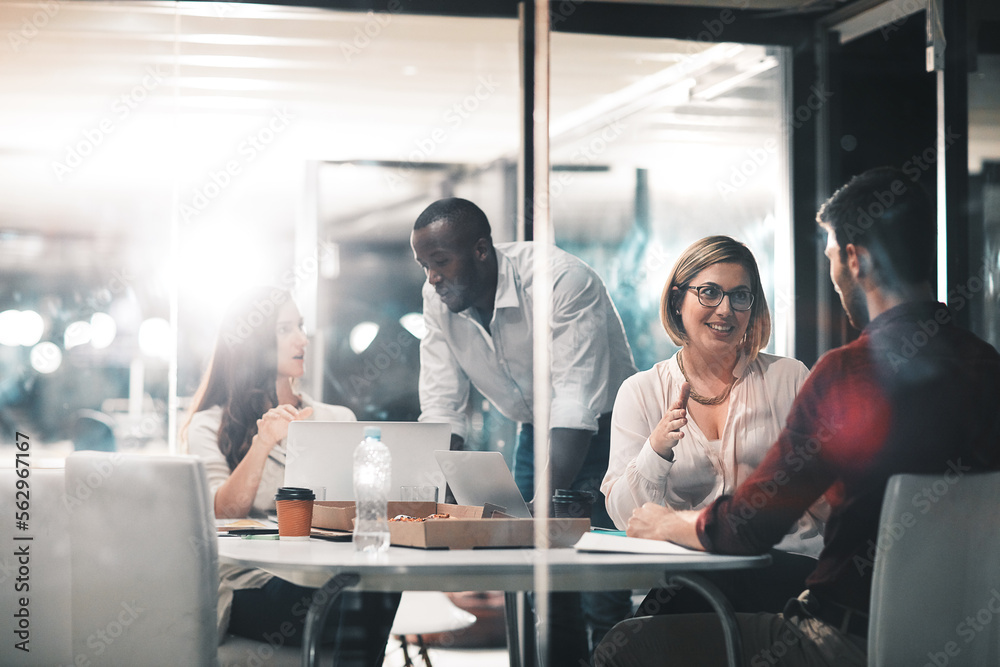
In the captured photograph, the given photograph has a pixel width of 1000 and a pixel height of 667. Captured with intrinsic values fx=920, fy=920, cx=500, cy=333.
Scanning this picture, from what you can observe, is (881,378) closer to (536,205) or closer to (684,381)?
(684,381)

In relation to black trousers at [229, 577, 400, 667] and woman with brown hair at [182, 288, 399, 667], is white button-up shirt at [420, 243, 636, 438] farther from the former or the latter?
black trousers at [229, 577, 400, 667]

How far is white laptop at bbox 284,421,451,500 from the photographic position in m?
2.44

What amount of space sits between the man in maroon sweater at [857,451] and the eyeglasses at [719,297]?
36cm

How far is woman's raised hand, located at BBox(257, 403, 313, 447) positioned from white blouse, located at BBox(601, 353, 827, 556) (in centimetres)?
116

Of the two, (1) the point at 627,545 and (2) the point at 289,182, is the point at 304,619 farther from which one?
(2) the point at 289,182

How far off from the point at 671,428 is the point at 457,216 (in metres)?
1.24

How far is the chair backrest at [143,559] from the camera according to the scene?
190cm

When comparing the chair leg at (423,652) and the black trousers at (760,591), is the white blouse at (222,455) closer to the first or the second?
the chair leg at (423,652)

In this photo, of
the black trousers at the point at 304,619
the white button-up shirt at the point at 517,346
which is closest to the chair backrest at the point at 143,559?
the black trousers at the point at 304,619

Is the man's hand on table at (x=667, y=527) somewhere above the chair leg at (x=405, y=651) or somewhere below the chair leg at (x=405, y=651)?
above

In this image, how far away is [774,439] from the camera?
2.86m

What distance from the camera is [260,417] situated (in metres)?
3.29

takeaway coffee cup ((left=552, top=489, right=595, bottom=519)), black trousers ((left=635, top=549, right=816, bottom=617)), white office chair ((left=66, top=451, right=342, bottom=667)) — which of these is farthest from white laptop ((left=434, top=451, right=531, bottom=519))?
white office chair ((left=66, top=451, right=342, bottom=667))

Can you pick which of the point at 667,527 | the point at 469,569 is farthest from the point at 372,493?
the point at 667,527
